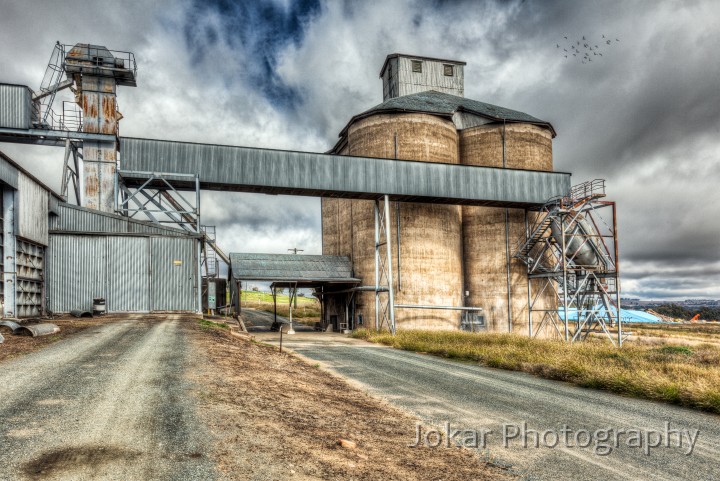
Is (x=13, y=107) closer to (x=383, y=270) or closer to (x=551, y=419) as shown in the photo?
(x=383, y=270)

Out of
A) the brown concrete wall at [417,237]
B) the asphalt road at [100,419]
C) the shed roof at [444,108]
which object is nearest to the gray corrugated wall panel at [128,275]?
the brown concrete wall at [417,237]

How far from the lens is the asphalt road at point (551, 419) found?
6.06m

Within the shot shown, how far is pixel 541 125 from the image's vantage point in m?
35.4

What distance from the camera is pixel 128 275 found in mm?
23844

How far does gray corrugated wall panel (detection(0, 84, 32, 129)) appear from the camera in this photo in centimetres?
2638

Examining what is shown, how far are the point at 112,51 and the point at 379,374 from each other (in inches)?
1036

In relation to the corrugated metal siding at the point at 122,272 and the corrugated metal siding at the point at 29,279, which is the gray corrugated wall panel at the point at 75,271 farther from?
the corrugated metal siding at the point at 29,279

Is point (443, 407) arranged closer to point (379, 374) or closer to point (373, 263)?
point (379, 374)

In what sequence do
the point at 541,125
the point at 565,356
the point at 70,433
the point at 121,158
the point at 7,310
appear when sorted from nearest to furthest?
the point at 70,433 → the point at 565,356 → the point at 7,310 → the point at 121,158 → the point at 541,125

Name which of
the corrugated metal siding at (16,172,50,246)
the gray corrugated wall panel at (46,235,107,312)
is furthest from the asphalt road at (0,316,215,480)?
the gray corrugated wall panel at (46,235,107,312)

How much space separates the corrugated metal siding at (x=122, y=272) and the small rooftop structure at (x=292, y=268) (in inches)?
229

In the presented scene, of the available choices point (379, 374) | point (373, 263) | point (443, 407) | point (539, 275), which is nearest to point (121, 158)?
point (373, 263)

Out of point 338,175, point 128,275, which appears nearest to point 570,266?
point 338,175

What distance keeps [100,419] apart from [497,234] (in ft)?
99.0
